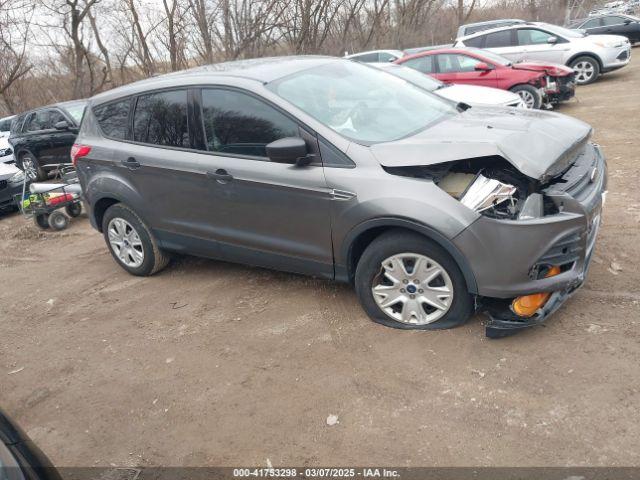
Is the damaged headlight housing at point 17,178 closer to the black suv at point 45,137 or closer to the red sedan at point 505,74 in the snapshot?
the black suv at point 45,137

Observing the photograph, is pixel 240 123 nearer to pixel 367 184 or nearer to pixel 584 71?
pixel 367 184

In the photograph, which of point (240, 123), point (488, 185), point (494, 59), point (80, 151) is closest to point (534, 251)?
point (488, 185)

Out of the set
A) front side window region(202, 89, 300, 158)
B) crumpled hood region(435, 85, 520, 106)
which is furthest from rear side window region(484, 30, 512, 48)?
front side window region(202, 89, 300, 158)

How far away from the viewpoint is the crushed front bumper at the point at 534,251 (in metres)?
3.05

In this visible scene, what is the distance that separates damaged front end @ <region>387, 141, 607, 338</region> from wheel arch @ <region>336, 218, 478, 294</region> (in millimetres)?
54

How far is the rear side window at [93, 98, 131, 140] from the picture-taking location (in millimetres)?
4887

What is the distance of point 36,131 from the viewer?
40.1 feet

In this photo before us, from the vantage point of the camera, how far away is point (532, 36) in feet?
42.1

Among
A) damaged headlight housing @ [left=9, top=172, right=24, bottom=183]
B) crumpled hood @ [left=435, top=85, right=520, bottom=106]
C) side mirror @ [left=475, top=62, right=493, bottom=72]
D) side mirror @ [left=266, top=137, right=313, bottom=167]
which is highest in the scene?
side mirror @ [left=475, top=62, right=493, bottom=72]

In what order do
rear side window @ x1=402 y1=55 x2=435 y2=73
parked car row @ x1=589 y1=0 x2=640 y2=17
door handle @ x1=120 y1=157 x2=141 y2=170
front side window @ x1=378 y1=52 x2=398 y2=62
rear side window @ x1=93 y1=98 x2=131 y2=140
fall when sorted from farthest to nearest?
parked car row @ x1=589 y1=0 x2=640 y2=17, front side window @ x1=378 y1=52 x2=398 y2=62, rear side window @ x1=402 y1=55 x2=435 y2=73, rear side window @ x1=93 y1=98 x2=131 y2=140, door handle @ x1=120 y1=157 x2=141 y2=170

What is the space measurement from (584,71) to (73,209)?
1181 cm

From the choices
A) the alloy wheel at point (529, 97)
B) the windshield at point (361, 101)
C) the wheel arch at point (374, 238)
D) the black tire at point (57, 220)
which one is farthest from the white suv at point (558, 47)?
the wheel arch at point (374, 238)

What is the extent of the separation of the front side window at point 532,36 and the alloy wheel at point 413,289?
11.4m

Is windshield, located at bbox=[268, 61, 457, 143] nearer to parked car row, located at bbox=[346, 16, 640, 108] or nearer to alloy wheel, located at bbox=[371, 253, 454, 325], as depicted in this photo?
alloy wheel, located at bbox=[371, 253, 454, 325]
